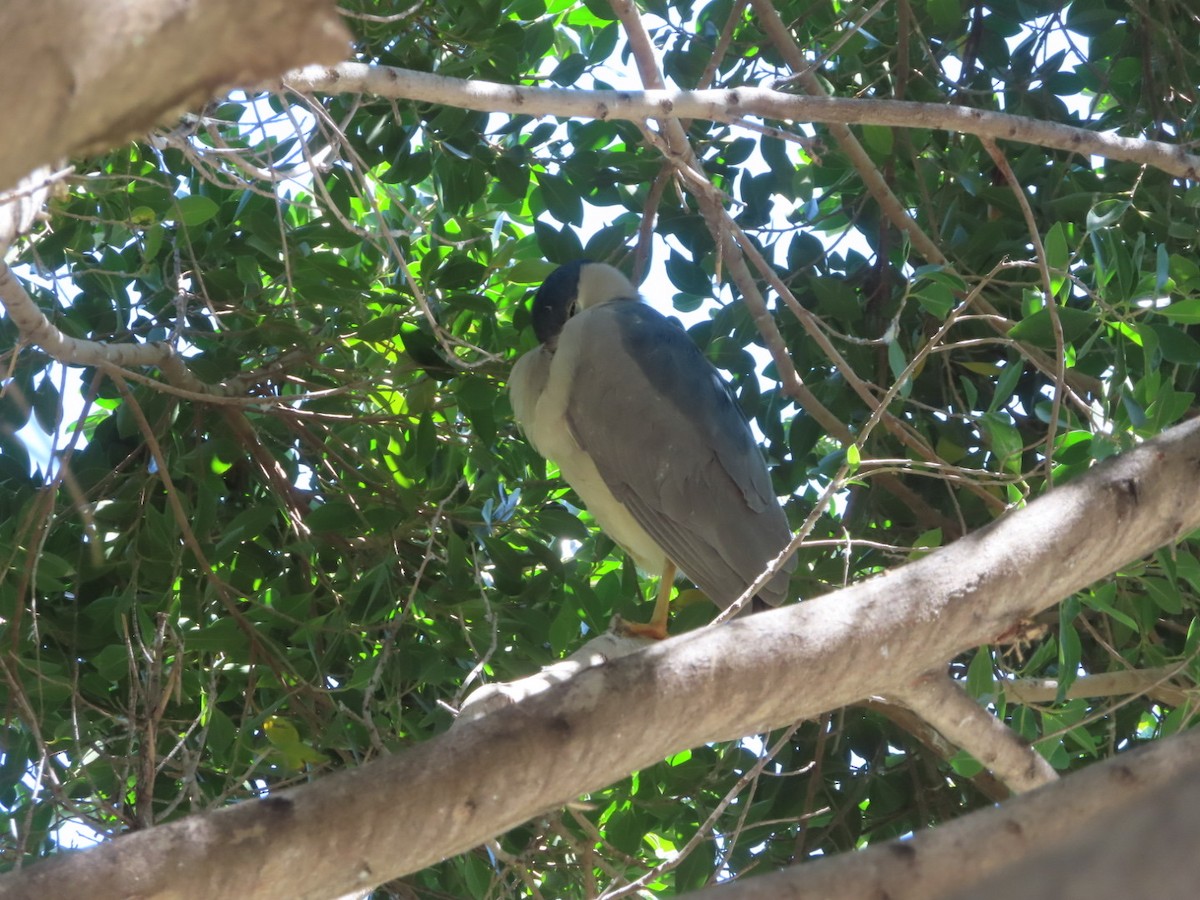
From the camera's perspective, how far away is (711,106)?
2.16m

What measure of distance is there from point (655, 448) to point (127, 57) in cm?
299

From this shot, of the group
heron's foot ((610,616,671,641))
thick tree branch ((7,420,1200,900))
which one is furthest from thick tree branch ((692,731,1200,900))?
heron's foot ((610,616,671,641))

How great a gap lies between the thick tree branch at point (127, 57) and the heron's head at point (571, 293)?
9.38ft

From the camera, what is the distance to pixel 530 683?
2049mm

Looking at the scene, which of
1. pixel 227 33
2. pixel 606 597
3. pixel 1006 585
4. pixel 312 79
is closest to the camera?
pixel 227 33

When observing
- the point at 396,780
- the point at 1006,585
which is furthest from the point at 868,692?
the point at 396,780

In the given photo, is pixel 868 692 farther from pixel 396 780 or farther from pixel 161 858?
pixel 161 858

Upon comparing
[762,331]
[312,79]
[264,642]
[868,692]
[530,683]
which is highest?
[312,79]

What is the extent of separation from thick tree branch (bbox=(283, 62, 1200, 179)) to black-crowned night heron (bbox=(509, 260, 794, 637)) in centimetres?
131

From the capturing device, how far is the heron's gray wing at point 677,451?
3.39 meters

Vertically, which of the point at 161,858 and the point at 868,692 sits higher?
the point at 161,858

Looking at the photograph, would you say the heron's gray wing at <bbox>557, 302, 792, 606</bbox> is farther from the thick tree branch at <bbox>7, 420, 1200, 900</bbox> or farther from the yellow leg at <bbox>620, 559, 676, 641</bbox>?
the thick tree branch at <bbox>7, 420, 1200, 900</bbox>

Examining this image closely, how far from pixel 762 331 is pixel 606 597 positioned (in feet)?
2.89

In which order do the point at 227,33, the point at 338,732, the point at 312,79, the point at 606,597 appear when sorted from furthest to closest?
1. the point at 606,597
2. the point at 338,732
3. the point at 312,79
4. the point at 227,33
